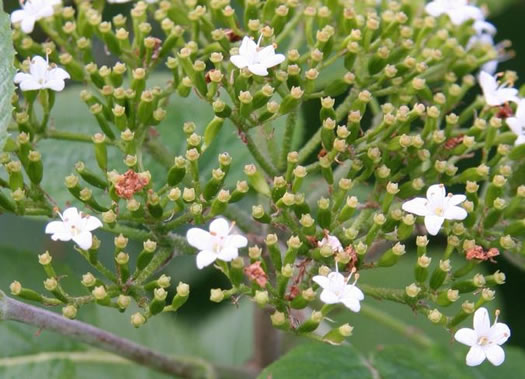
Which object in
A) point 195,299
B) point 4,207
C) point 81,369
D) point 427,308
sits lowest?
point 195,299

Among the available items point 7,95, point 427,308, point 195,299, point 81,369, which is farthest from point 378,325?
point 7,95

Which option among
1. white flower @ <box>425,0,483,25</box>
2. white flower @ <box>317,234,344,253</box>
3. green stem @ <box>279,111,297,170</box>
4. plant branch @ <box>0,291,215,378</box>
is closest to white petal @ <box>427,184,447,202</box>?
white flower @ <box>317,234,344,253</box>

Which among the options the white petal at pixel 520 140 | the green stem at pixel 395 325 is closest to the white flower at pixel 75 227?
the white petal at pixel 520 140

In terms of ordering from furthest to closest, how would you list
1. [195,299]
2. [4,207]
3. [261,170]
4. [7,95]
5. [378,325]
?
[195,299], [378,325], [261,170], [4,207], [7,95]

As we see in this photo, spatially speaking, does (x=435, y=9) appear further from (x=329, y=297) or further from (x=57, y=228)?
(x=57, y=228)

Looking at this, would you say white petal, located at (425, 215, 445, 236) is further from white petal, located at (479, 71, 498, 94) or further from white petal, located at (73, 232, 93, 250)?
white petal, located at (73, 232, 93, 250)

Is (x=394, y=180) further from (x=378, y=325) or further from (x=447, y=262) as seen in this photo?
(x=378, y=325)

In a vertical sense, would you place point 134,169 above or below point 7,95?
below

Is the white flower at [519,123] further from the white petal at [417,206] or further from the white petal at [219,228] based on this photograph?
the white petal at [219,228]

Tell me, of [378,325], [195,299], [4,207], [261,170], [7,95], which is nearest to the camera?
[7,95]
